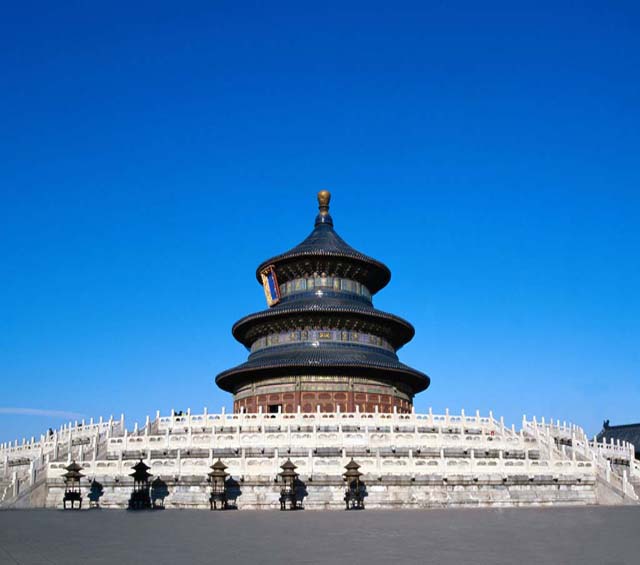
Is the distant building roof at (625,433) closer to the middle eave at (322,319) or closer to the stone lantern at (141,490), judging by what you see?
the middle eave at (322,319)

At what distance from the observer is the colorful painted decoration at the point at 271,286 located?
55.1 meters

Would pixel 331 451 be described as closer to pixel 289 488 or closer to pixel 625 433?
pixel 289 488

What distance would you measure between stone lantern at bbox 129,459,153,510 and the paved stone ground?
17.1 feet

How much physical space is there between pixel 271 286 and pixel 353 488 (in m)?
30.0

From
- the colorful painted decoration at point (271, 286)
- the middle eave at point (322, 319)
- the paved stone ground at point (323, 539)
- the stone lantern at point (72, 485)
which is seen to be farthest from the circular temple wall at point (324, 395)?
the paved stone ground at point (323, 539)

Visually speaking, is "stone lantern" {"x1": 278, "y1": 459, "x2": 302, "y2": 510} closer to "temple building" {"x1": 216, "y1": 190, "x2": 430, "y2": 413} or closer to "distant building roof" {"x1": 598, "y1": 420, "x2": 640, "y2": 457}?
"temple building" {"x1": 216, "y1": 190, "x2": 430, "y2": 413}

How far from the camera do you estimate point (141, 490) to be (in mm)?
28562

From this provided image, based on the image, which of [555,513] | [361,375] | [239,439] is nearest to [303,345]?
[361,375]

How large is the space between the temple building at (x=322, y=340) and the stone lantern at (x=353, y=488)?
15.9 meters

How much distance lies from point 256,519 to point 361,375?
26834 millimetres

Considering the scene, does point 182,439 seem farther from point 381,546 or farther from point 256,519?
point 381,546

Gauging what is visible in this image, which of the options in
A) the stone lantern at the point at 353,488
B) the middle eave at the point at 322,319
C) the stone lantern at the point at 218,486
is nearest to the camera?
the stone lantern at the point at 353,488

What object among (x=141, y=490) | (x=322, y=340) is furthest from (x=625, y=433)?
(x=141, y=490)

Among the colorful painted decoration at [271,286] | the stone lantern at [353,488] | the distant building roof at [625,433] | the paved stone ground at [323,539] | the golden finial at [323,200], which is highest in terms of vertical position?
the golden finial at [323,200]
